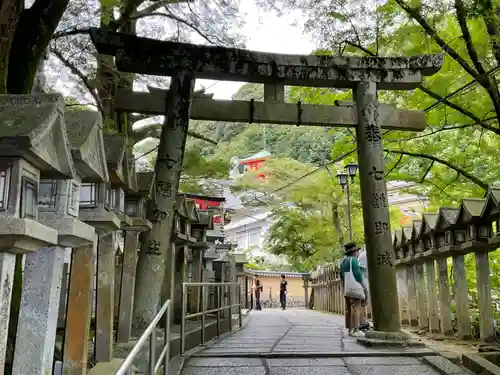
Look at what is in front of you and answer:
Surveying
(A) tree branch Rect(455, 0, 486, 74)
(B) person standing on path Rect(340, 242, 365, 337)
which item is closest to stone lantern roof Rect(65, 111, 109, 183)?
(B) person standing on path Rect(340, 242, 365, 337)

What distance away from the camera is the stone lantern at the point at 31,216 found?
2.17m

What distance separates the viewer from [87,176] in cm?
308

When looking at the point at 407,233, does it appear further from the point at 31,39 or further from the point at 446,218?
the point at 31,39

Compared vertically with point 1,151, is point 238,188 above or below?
above

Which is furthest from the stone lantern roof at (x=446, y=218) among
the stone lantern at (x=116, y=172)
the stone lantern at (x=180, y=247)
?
the stone lantern at (x=116, y=172)

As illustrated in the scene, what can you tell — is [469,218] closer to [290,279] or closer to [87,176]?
[87,176]

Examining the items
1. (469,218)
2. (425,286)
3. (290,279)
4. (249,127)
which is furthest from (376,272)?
(249,127)

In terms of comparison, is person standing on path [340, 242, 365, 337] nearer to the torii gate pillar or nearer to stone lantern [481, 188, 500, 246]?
the torii gate pillar

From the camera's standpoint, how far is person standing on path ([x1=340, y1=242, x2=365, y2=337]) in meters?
8.68

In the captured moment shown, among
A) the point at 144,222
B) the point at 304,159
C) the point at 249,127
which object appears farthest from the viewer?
the point at 249,127

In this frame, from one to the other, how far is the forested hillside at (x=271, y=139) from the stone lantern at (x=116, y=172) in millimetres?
30712

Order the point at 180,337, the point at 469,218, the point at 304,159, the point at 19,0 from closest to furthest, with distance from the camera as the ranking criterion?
the point at 19,0, the point at 180,337, the point at 469,218, the point at 304,159

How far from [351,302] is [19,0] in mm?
7395

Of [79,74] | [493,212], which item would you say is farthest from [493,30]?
[79,74]
